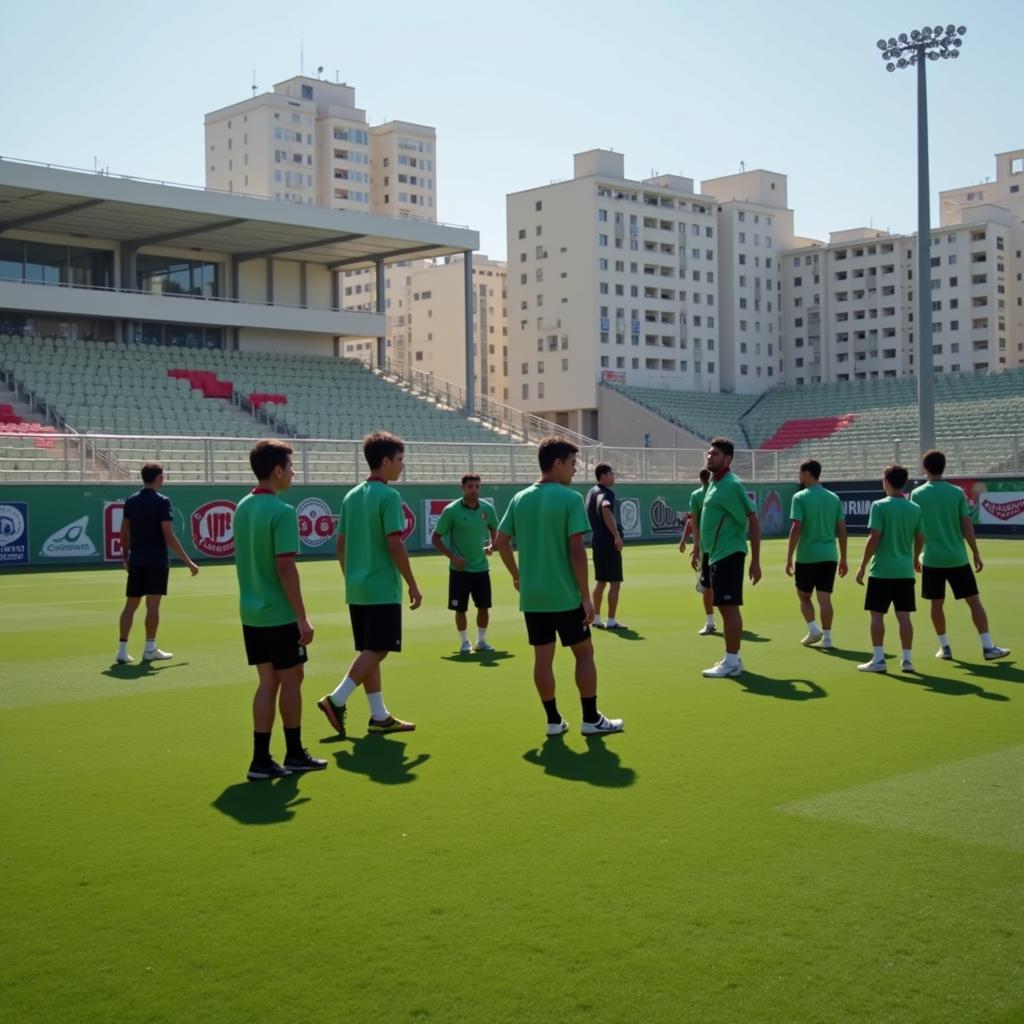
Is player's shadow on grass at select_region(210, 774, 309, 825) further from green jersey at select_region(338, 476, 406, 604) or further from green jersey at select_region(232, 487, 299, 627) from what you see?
green jersey at select_region(338, 476, 406, 604)

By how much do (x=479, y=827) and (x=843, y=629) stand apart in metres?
10.1

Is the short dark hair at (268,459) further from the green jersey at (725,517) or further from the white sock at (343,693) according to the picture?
the green jersey at (725,517)

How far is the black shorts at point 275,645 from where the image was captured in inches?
308

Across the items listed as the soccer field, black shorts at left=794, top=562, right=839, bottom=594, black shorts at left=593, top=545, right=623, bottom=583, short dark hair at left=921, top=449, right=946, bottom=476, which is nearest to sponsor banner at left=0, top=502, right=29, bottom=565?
black shorts at left=593, top=545, right=623, bottom=583

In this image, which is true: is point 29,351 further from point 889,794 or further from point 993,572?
point 889,794

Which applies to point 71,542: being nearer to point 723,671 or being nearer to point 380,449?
point 723,671

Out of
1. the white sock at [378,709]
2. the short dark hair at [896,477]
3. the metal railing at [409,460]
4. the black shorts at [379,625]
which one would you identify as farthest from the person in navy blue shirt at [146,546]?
the metal railing at [409,460]

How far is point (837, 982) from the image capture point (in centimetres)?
453

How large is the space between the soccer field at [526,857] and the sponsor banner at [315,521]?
20895 millimetres

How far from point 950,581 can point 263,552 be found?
24.4 feet

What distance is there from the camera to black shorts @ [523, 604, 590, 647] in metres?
8.83

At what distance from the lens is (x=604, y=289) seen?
84.9m

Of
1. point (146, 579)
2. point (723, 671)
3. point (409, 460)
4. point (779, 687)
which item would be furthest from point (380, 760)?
point (409, 460)

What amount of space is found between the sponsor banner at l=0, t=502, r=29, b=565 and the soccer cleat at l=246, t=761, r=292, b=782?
868 inches
